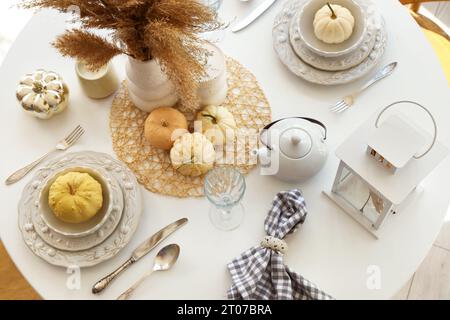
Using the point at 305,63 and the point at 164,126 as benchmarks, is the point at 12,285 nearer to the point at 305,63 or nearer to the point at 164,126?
the point at 164,126

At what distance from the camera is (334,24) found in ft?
4.03

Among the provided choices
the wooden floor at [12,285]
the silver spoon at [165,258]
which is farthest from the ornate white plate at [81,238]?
the wooden floor at [12,285]

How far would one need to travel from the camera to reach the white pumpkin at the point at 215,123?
120cm

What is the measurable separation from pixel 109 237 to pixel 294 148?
1.41 ft

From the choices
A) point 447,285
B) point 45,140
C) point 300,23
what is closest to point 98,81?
point 45,140

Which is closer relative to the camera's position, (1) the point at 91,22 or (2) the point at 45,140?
(1) the point at 91,22

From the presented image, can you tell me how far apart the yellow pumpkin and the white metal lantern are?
505 mm

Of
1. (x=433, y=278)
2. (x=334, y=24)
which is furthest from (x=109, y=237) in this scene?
(x=433, y=278)

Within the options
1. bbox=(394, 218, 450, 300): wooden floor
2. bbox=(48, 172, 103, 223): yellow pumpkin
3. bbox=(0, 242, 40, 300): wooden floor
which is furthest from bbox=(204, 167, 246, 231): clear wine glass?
bbox=(394, 218, 450, 300): wooden floor

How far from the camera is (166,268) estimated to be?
43.9 inches

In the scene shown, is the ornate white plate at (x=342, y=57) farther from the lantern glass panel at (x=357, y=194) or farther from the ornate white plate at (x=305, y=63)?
the lantern glass panel at (x=357, y=194)

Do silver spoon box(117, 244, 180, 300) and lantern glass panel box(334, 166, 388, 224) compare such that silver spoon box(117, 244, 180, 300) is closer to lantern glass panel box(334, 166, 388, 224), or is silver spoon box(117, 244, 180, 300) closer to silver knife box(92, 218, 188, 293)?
silver knife box(92, 218, 188, 293)
